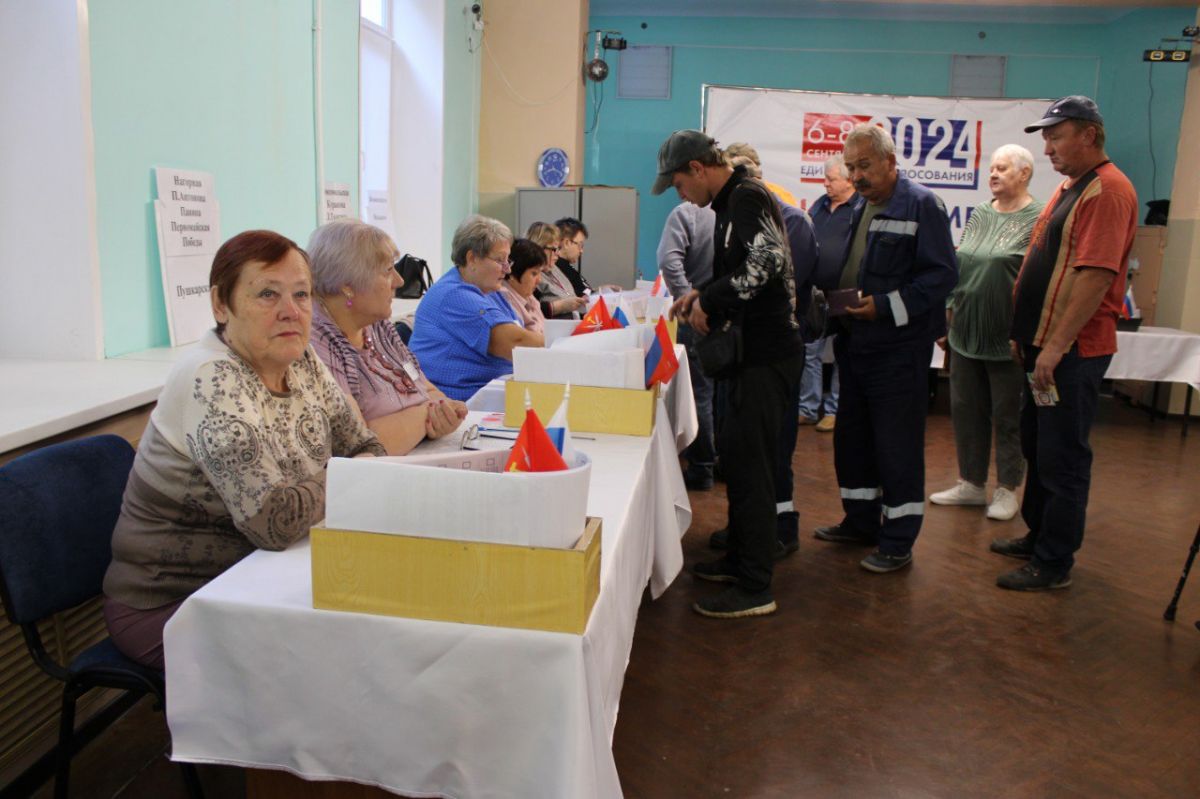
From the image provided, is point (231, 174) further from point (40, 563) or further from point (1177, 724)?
point (1177, 724)

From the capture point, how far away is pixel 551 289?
217 inches

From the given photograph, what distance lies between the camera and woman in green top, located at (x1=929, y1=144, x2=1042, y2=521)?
3.95 m

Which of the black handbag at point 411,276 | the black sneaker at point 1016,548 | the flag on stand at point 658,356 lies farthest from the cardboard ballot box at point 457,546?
the black handbag at point 411,276

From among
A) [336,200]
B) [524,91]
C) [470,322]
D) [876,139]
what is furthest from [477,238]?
[524,91]

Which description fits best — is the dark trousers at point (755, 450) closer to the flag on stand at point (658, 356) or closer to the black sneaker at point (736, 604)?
the black sneaker at point (736, 604)

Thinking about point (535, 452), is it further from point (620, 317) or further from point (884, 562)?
point (884, 562)

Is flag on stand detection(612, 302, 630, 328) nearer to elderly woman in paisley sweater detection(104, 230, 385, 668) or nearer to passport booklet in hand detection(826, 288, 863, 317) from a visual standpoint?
passport booklet in hand detection(826, 288, 863, 317)

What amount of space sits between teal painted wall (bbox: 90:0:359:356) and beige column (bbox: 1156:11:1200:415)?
20.6ft

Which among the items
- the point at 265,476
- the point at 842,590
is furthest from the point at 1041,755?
the point at 265,476

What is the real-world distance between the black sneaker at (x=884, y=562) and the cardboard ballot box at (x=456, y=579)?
245 cm

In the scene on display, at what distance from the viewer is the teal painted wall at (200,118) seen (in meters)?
2.92

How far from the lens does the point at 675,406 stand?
354cm

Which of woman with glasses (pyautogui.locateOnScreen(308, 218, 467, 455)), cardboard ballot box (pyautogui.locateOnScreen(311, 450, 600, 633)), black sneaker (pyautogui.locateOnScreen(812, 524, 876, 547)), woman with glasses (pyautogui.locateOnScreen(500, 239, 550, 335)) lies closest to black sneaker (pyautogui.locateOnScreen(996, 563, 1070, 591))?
black sneaker (pyautogui.locateOnScreen(812, 524, 876, 547))

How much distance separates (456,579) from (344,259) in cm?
125
